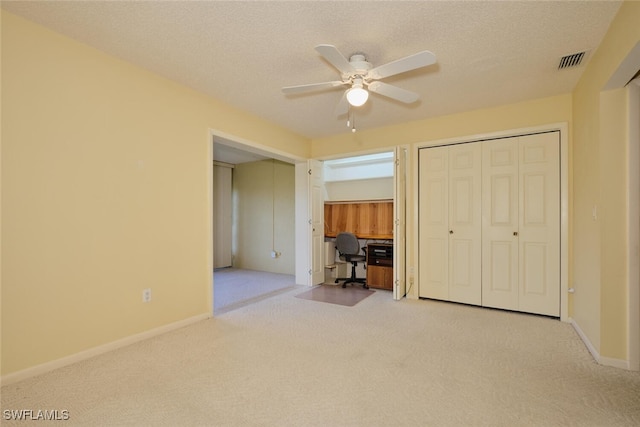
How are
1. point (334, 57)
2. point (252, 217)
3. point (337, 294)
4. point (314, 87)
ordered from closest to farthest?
1. point (334, 57)
2. point (314, 87)
3. point (337, 294)
4. point (252, 217)

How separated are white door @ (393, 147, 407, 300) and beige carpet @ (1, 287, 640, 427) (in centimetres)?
101

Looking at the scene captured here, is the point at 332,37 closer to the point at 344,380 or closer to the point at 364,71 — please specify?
the point at 364,71

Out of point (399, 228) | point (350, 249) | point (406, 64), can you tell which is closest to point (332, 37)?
point (406, 64)

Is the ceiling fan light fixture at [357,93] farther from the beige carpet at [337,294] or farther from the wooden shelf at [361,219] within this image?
the wooden shelf at [361,219]

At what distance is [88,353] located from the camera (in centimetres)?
233

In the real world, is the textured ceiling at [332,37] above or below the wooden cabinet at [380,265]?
above

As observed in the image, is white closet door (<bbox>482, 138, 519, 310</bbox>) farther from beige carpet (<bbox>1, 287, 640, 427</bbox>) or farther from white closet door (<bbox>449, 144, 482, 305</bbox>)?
beige carpet (<bbox>1, 287, 640, 427</bbox>)

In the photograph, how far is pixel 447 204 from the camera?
12.8 feet

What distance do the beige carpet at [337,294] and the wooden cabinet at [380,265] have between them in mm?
205

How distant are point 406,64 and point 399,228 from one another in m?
2.42

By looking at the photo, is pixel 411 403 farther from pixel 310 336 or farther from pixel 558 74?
Result: pixel 558 74

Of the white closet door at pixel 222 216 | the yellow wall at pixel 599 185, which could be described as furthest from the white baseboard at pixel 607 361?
the white closet door at pixel 222 216

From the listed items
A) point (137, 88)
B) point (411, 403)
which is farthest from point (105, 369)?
point (137, 88)

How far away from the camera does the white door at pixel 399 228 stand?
4.03m
